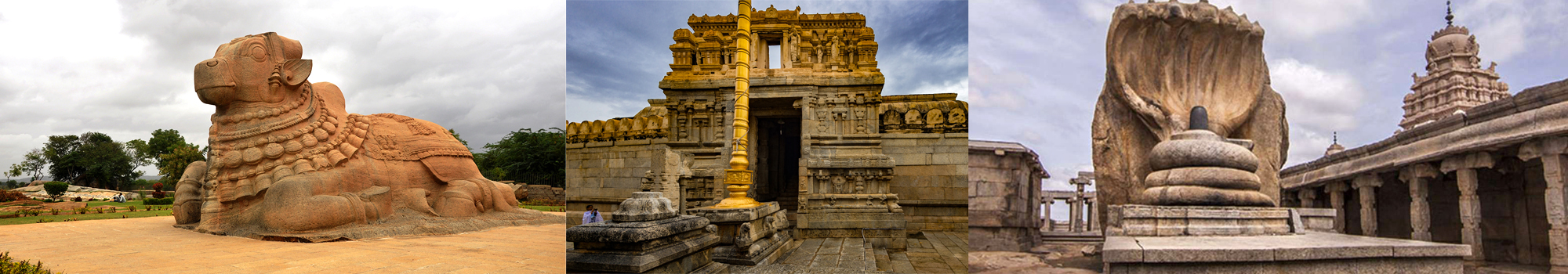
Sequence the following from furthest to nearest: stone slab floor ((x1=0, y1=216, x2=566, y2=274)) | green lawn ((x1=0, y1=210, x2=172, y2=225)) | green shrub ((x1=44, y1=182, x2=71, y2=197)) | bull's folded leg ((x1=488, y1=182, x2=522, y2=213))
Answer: green shrub ((x1=44, y1=182, x2=71, y2=197))
bull's folded leg ((x1=488, y1=182, x2=522, y2=213))
green lawn ((x1=0, y1=210, x2=172, y2=225))
stone slab floor ((x1=0, y1=216, x2=566, y2=274))

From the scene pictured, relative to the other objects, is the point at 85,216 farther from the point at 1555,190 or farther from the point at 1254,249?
the point at 1555,190

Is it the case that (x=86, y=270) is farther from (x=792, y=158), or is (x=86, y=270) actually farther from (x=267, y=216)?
(x=792, y=158)

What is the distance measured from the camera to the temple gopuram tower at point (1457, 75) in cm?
1454

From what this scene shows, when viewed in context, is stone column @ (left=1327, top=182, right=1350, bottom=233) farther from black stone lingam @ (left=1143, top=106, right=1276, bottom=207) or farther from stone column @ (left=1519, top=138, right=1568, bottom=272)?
black stone lingam @ (left=1143, top=106, right=1276, bottom=207)

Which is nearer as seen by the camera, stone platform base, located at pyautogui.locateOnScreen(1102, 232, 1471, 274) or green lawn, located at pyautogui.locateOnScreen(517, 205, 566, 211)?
stone platform base, located at pyautogui.locateOnScreen(1102, 232, 1471, 274)

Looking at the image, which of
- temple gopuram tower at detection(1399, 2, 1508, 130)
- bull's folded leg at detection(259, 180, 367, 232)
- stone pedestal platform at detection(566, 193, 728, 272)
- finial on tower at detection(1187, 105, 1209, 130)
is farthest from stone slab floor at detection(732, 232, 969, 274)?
temple gopuram tower at detection(1399, 2, 1508, 130)

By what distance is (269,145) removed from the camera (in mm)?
7129

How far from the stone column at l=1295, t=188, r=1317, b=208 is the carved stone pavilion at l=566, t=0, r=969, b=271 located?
5910 millimetres

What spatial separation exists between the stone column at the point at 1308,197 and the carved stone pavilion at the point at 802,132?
19.4 ft

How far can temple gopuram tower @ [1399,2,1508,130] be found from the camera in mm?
14539

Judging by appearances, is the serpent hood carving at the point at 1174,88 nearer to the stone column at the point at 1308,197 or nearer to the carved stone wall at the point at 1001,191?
the carved stone wall at the point at 1001,191

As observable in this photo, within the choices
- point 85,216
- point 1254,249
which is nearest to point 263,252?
point 85,216

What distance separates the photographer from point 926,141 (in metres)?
10.1

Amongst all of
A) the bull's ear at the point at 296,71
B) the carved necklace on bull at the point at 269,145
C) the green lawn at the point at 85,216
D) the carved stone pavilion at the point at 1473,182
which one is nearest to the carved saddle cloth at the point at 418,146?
the carved necklace on bull at the point at 269,145
